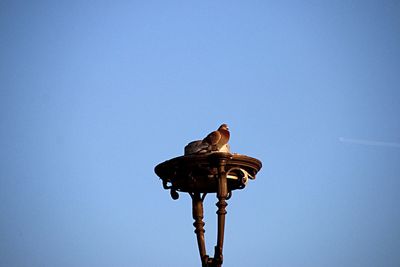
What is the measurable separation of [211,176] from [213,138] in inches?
19.6

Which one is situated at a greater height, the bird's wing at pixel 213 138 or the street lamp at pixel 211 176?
the bird's wing at pixel 213 138

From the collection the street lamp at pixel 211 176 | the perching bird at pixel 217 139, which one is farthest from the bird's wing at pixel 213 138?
the street lamp at pixel 211 176

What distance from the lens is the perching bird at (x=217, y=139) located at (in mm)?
8062

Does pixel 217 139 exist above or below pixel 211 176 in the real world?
above

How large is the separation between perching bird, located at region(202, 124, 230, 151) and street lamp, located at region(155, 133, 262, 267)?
23 centimetres

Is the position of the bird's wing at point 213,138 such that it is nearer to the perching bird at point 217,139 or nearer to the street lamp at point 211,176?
the perching bird at point 217,139

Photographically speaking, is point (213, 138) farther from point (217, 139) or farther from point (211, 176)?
point (211, 176)

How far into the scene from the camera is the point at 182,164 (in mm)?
7918

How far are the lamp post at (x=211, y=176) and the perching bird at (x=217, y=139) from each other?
26 centimetres

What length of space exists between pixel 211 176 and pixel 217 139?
490 mm

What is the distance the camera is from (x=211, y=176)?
26.2 ft

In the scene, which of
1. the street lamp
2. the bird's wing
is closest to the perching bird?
the bird's wing

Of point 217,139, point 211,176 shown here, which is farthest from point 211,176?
point 217,139

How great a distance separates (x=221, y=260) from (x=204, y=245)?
557 mm
